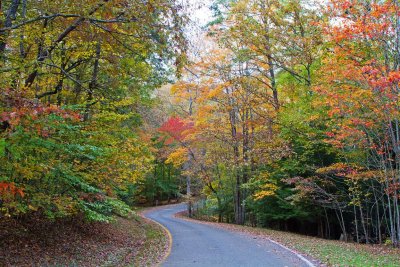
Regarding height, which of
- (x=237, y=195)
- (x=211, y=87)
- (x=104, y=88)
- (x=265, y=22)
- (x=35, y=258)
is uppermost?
A: (x=265, y=22)

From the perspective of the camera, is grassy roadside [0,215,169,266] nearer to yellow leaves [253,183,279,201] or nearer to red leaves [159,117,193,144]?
yellow leaves [253,183,279,201]

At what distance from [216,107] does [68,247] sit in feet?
51.4

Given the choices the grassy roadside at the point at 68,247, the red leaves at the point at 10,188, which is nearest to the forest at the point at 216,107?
the red leaves at the point at 10,188

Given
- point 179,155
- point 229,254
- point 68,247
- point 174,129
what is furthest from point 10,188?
point 174,129

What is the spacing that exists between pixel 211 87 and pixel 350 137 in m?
12.2

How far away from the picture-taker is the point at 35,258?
929 centimetres

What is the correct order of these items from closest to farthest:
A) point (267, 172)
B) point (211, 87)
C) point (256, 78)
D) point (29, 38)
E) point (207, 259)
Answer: point (29, 38), point (207, 259), point (267, 172), point (256, 78), point (211, 87)

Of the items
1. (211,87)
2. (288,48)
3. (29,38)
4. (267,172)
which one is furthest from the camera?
(211,87)

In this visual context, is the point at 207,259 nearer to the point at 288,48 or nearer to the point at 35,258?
the point at 35,258

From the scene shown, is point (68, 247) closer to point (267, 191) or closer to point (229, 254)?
point (229, 254)

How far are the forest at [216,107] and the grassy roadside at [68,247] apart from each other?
2.00ft

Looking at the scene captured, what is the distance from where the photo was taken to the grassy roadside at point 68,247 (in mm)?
9305

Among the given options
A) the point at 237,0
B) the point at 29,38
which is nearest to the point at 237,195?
the point at 237,0

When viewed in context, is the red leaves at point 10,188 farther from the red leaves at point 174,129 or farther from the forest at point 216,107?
the red leaves at point 174,129
